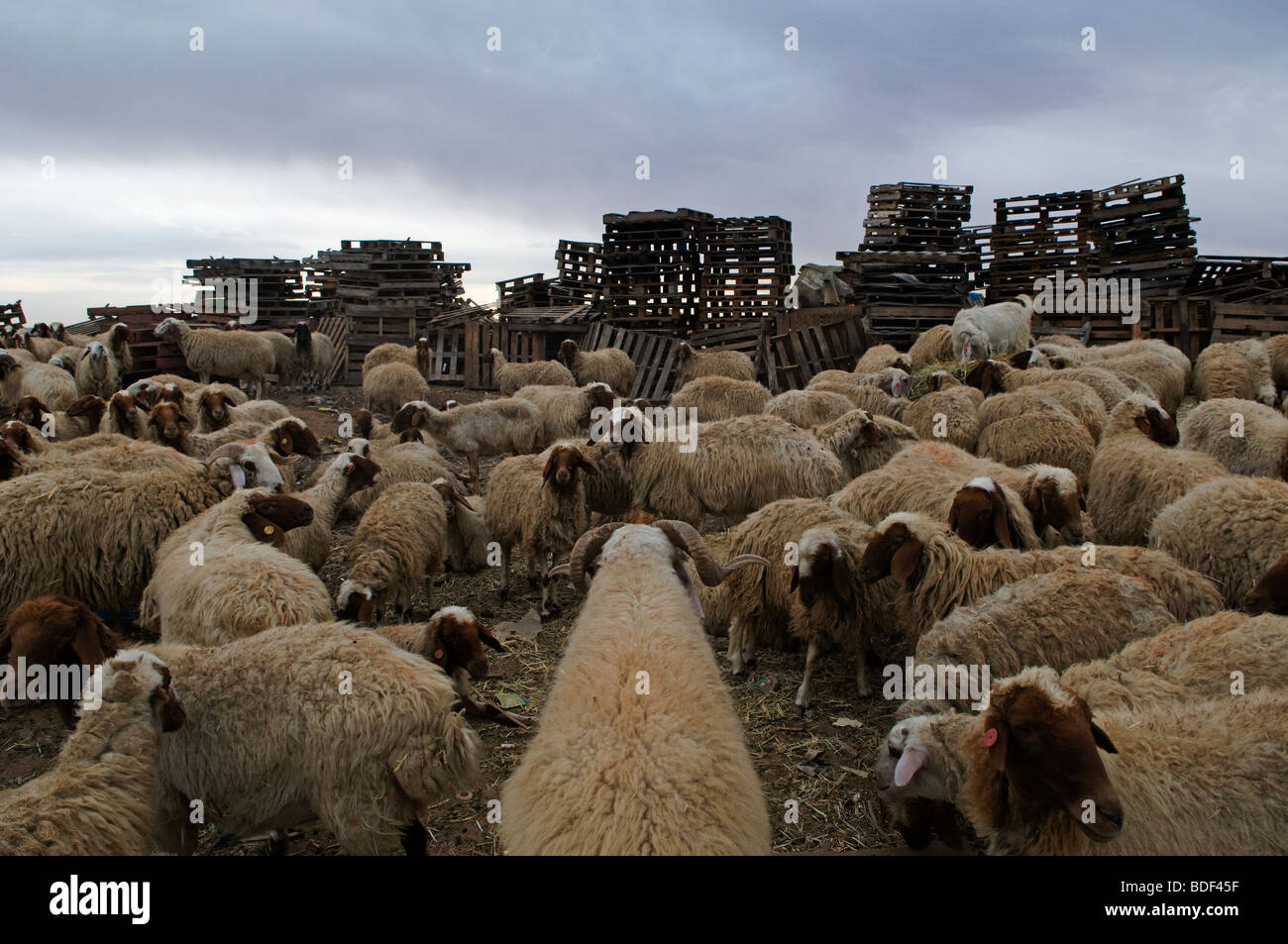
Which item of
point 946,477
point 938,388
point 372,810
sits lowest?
point 372,810

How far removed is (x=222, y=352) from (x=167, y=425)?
29.0ft

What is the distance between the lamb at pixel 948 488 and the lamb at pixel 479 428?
6.68 meters

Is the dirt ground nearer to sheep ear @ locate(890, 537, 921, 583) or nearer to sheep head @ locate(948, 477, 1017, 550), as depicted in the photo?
sheep ear @ locate(890, 537, 921, 583)

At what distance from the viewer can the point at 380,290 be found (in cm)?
2462

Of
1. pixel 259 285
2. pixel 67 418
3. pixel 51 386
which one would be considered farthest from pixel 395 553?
pixel 259 285

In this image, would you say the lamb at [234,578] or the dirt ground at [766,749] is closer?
the dirt ground at [766,749]

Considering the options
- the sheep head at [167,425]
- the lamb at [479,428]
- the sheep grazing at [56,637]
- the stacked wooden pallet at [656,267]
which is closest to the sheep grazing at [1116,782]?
the sheep grazing at [56,637]

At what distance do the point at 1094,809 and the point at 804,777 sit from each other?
224 cm

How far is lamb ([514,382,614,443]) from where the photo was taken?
509 inches

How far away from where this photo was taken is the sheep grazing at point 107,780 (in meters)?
2.90

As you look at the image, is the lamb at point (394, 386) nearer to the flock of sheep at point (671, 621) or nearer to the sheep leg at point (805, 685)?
the flock of sheep at point (671, 621)

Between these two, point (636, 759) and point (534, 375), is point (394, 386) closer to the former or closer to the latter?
point (534, 375)
